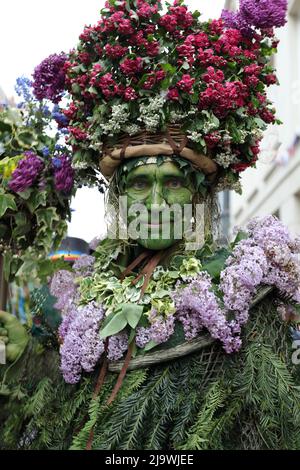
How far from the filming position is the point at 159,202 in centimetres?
166

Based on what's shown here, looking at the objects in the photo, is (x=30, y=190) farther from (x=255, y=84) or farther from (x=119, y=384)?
(x=255, y=84)

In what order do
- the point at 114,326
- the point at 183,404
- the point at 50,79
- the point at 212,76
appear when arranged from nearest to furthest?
the point at 183,404, the point at 114,326, the point at 212,76, the point at 50,79

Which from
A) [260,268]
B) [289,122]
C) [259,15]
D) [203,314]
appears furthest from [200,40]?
[289,122]

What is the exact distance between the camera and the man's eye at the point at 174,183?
1702 mm

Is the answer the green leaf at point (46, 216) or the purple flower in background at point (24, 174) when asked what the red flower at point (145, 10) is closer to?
the purple flower in background at point (24, 174)

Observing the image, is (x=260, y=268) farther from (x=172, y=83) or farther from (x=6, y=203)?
(x=6, y=203)

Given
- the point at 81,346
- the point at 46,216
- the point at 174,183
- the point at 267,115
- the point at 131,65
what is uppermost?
the point at 131,65

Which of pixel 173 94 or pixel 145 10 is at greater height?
pixel 145 10

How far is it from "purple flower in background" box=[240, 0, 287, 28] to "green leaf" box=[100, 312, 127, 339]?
1050 mm

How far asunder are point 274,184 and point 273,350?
5.67 m

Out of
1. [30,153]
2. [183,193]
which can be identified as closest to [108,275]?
[183,193]

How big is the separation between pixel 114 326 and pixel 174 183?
0.51 m

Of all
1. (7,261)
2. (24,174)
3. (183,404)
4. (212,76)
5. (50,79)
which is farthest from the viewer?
(50,79)

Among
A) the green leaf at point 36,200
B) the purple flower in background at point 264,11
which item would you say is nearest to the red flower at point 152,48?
the purple flower in background at point 264,11
